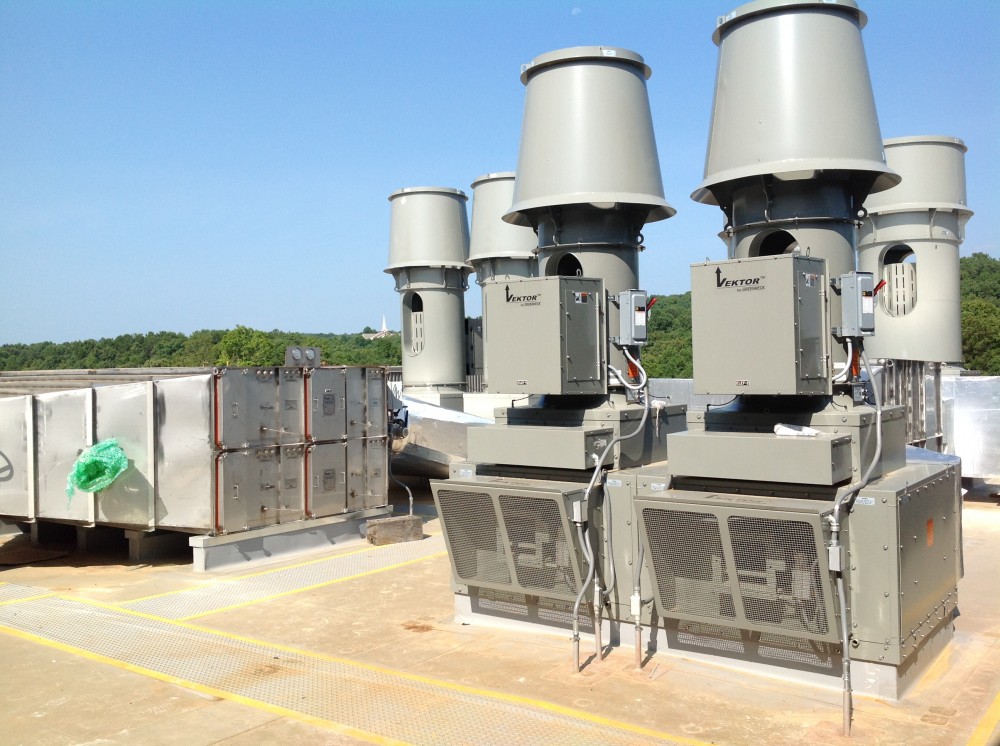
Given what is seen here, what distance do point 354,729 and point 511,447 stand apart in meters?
2.99

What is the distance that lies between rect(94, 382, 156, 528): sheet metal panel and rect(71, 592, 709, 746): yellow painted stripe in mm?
2486

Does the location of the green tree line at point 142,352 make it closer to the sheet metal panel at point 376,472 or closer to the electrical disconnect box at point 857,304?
the sheet metal panel at point 376,472

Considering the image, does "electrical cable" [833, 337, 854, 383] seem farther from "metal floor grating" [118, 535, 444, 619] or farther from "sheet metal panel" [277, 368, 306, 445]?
"sheet metal panel" [277, 368, 306, 445]

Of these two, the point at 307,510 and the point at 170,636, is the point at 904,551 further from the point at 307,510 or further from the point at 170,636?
the point at 307,510

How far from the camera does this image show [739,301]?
6.78 m

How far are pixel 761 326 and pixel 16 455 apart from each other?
10.4 m

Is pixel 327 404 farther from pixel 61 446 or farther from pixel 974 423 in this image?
pixel 974 423

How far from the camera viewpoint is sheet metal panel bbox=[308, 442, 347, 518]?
12234 mm

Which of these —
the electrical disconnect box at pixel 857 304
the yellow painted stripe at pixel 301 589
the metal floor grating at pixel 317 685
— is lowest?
the yellow painted stripe at pixel 301 589

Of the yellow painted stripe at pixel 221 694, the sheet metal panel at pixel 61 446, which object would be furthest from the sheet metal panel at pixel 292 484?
the yellow painted stripe at pixel 221 694

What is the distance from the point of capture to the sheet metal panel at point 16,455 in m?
11.9

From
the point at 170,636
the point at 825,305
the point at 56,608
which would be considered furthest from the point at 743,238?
the point at 56,608

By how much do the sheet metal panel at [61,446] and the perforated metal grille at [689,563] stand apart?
810 cm

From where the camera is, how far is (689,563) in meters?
6.63
